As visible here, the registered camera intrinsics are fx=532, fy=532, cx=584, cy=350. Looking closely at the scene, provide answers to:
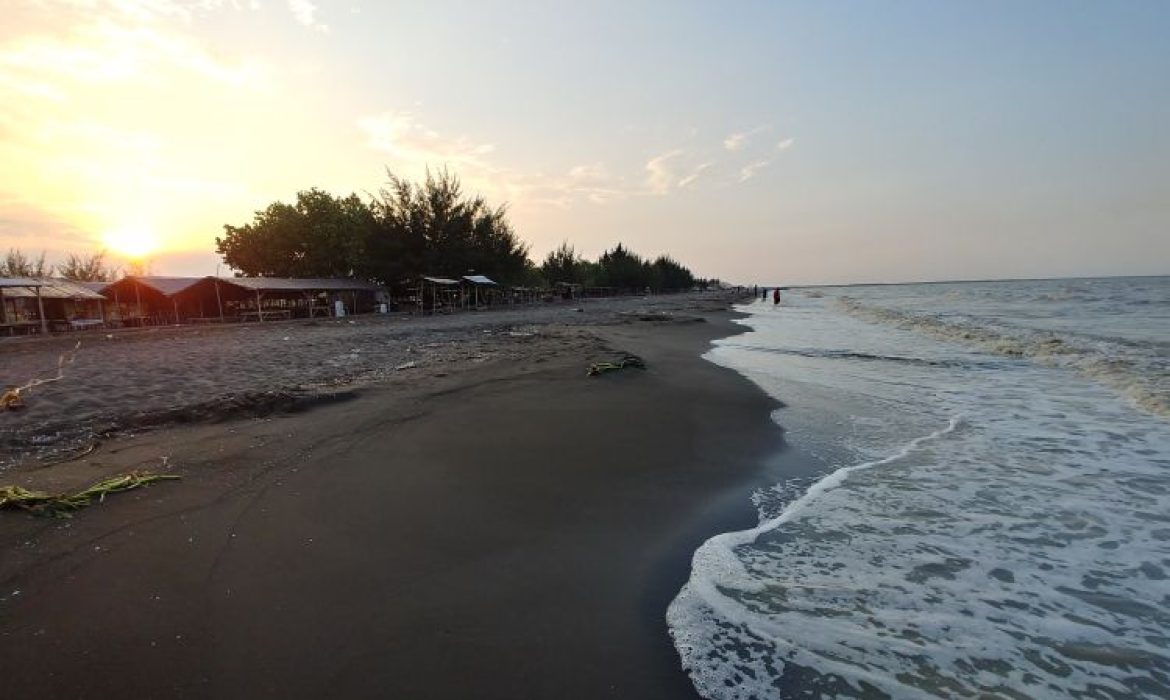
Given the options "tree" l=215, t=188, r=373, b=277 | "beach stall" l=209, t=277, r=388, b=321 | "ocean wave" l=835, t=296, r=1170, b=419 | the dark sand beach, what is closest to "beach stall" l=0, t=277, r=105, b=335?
"beach stall" l=209, t=277, r=388, b=321

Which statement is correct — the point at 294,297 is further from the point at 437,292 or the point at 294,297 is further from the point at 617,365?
the point at 617,365

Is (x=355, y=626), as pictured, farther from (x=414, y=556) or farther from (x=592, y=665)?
(x=592, y=665)

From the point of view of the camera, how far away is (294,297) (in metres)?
43.5

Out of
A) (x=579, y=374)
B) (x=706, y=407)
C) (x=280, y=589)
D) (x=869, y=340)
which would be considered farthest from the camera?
(x=869, y=340)

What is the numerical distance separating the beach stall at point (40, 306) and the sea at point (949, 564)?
35.0 m

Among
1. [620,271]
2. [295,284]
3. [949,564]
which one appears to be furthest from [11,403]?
[620,271]

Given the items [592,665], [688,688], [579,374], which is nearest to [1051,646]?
[688,688]

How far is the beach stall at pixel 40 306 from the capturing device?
2631 cm

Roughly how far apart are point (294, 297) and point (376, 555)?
46121 millimetres

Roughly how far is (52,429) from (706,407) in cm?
861

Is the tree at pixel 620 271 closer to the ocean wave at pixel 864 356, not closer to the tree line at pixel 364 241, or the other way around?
the tree line at pixel 364 241

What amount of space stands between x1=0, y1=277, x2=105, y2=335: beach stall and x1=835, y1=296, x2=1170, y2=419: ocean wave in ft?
130

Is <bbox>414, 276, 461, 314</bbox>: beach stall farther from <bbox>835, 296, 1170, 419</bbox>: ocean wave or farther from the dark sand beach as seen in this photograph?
the dark sand beach

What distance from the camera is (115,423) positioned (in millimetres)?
6707
